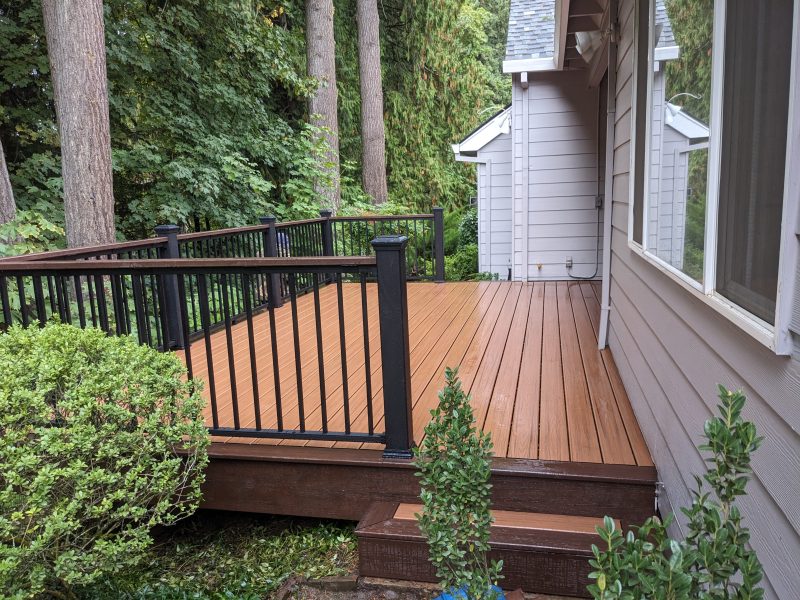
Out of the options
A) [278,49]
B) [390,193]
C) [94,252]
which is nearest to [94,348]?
[94,252]

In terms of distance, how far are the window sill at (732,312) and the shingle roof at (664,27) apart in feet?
2.72

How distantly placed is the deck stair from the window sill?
3.17 feet

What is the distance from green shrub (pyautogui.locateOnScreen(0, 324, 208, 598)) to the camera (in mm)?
1854

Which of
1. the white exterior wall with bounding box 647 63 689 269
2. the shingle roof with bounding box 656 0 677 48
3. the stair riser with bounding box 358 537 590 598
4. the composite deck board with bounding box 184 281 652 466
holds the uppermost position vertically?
the shingle roof with bounding box 656 0 677 48

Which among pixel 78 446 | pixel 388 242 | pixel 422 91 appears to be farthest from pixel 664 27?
pixel 422 91

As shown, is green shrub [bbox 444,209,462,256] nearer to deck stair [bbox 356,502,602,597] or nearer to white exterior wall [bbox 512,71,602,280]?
white exterior wall [bbox 512,71,602,280]

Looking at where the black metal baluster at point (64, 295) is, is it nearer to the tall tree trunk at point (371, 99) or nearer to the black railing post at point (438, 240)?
the black railing post at point (438, 240)

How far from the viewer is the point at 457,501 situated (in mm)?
1550

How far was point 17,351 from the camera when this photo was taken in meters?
2.29

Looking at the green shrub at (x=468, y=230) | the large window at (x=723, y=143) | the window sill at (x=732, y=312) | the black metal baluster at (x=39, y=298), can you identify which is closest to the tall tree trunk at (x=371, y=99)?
the green shrub at (x=468, y=230)

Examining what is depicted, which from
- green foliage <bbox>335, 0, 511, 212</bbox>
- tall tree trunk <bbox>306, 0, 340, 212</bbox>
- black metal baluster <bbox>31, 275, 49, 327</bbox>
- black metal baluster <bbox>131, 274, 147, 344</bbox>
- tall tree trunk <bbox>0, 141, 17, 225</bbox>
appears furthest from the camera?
green foliage <bbox>335, 0, 511, 212</bbox>

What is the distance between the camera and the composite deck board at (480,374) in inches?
105

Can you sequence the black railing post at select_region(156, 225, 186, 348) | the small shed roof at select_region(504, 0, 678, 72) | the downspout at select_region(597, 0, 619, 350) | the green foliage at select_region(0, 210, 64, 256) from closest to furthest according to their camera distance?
the downspout at select_region(597, 0, 619, 350)
the black railing post at select_region(156, 225, 186, 348)
the green foliage at select_region(0, 210, 64, 256)
the small shed roof at select_region(504, 0, 678, 72)

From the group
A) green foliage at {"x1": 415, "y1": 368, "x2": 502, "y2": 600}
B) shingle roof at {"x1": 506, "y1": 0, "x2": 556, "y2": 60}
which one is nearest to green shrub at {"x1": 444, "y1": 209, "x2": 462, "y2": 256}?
shingle roof at {"x1": 506, "y1": 0, "x2": 556, "y2": 60}
